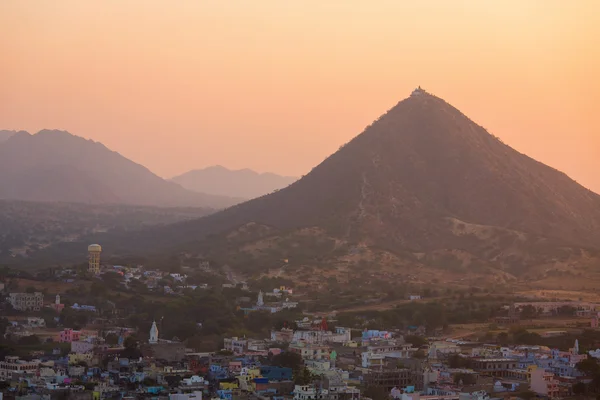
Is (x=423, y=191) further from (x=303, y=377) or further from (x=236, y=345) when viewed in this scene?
(x=303, y=377)

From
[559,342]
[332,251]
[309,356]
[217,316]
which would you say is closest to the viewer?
[309,356]

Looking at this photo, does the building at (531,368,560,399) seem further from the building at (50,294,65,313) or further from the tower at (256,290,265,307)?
the building at (50,294,65,313)

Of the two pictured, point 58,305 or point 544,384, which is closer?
point 544,384

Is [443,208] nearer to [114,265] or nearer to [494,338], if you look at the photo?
[114,265]

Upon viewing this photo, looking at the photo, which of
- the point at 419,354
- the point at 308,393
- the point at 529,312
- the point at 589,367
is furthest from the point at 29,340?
the point at 529,312

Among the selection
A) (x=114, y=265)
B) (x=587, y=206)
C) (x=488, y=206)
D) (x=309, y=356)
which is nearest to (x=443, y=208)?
(x=488, y=206)
